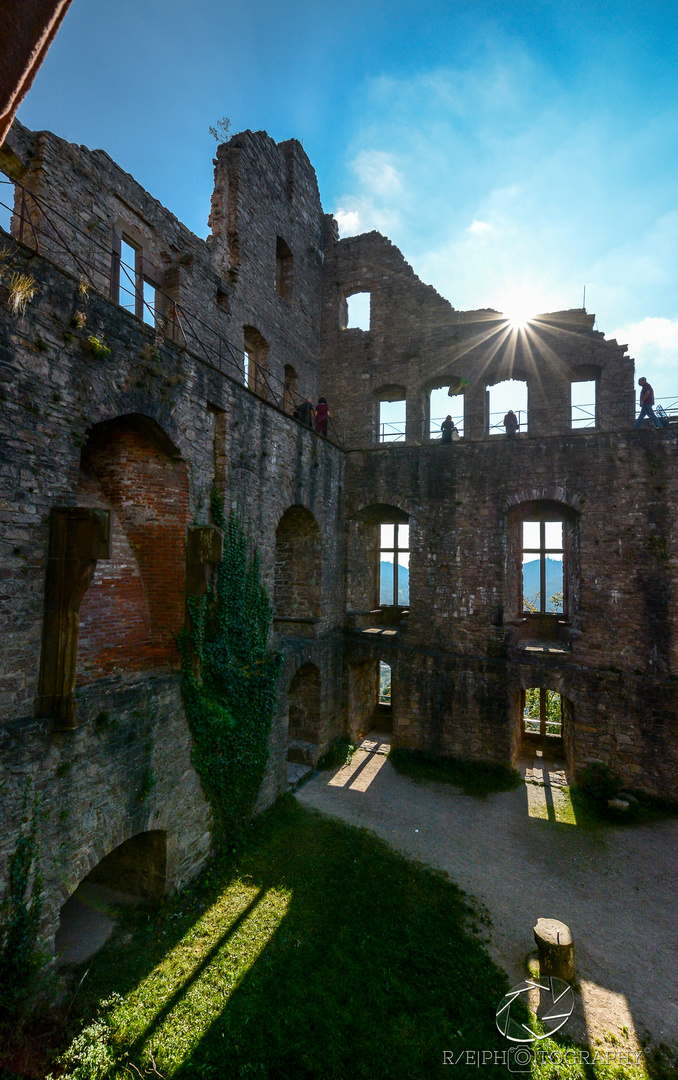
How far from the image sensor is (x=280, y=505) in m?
9.99

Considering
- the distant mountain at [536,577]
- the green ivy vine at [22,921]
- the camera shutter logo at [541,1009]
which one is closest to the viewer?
the green ivy vine at [22,921]

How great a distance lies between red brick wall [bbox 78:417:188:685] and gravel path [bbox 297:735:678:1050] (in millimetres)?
5350

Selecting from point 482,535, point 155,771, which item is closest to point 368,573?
point 482,535

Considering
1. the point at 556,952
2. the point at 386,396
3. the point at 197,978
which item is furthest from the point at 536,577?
the point at 197,978

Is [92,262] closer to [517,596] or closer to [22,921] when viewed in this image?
[22,921]

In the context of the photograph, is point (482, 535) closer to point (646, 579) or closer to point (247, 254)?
point (646, 579)

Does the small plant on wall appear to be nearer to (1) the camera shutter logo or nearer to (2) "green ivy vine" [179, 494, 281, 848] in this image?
(2) "green ivy vine" [179, 494, 281, 848]

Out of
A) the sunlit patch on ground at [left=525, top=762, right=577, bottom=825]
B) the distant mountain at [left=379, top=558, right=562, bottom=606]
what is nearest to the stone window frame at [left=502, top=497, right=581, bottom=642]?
the distant mountain at [left=379, top=558, right=562, bottom=606]

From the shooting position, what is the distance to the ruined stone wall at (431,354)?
556 inches

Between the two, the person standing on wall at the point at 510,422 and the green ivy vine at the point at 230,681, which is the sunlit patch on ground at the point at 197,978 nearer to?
the green ivy vine at the point at 230,681

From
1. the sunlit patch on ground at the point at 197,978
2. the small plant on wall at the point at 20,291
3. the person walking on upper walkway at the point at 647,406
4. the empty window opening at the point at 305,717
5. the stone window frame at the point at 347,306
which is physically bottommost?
the sunlit patch on ground at the point at 197,978

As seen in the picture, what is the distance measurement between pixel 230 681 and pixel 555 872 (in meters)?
6.46

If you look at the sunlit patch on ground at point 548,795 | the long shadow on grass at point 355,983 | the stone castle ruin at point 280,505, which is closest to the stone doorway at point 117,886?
the stone castle ruin at point 280,505

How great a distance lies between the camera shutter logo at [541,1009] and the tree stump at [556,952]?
10 centimetres
